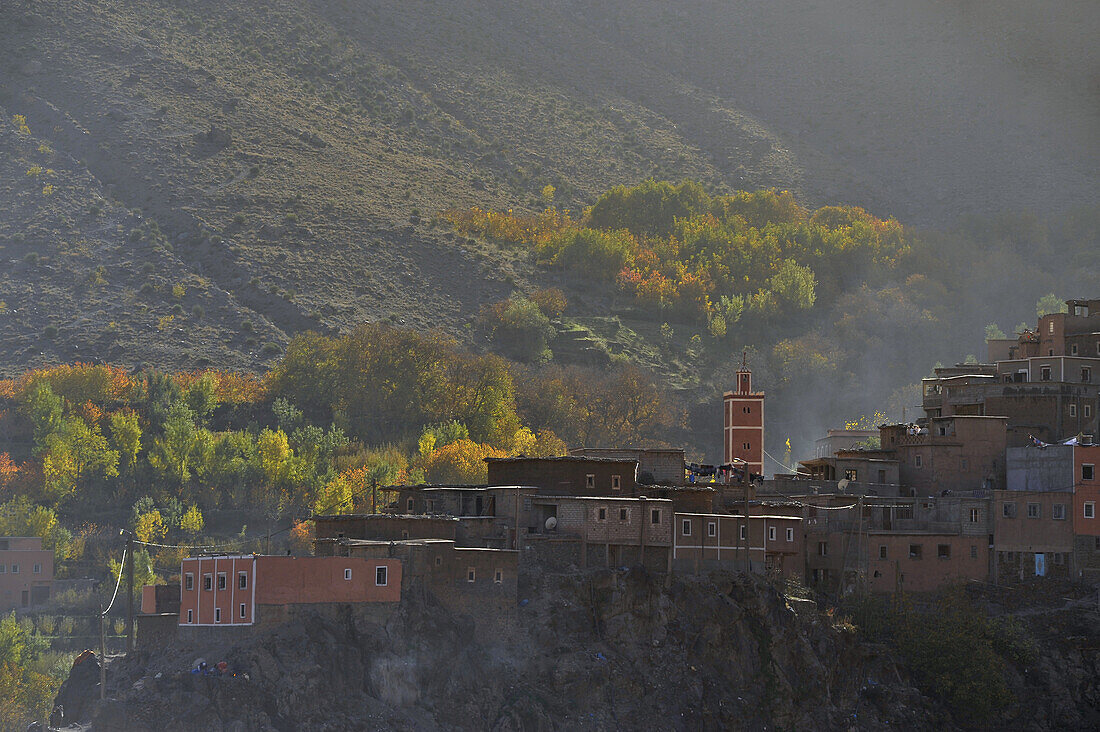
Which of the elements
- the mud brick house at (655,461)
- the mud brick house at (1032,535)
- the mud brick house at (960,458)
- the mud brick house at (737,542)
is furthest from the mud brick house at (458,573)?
the mud brick house at (960,458)

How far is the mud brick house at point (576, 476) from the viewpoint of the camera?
80.3 m

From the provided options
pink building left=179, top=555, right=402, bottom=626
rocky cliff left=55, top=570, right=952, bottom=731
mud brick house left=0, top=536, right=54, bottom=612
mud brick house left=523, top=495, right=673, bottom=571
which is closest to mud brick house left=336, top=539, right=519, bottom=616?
rocky cliff left=55, top=570, right=952, bottom=731

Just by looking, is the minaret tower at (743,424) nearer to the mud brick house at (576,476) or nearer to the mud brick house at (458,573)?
the mud brick house at (576,476)

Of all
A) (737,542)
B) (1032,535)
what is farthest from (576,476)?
(1032,535)

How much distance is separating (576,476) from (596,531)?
4.32m

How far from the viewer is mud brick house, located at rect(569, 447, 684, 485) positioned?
283 ft

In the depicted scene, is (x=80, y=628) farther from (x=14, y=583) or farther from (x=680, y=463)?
(x=680, y=463)

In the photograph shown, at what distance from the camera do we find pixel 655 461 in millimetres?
86812

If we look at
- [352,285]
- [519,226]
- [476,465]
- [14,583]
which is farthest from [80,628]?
[519,226]

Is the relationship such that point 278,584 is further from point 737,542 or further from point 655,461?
point 655,461

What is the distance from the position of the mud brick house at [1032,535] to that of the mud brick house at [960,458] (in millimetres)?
4164

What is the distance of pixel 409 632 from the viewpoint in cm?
7206

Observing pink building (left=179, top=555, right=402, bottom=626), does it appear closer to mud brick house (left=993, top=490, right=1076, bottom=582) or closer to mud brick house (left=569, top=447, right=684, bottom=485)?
mud brick house (left=569, top=447, right=684, bottom=485)

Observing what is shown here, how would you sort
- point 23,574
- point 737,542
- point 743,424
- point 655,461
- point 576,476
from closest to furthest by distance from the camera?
point 737,542
point 576,476
point 655,461
point 743,424
point 23,574
